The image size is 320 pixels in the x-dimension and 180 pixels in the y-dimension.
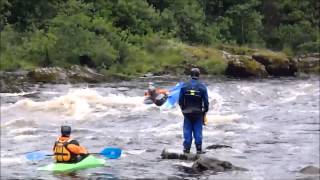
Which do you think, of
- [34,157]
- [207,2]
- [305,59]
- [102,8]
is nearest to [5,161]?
[34,157]

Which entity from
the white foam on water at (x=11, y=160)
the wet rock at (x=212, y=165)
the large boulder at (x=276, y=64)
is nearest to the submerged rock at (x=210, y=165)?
the wet rock at (x=212, y=165)

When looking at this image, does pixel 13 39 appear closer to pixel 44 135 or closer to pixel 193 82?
pixel 44 135

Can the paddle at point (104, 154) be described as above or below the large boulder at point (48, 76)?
below

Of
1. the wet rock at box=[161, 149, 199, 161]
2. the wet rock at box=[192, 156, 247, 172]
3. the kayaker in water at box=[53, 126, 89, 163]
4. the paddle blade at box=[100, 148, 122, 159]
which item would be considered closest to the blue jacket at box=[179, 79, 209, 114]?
the wet rock at box=[161, 149, 199, 161]

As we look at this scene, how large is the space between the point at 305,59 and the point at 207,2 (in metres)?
10.7

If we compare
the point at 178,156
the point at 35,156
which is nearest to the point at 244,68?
the point at 178,156

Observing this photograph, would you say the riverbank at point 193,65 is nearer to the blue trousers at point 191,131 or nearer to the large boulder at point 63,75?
the large boulder at point 63,75

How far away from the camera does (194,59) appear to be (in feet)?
118

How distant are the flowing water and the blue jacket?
1076 millimetres

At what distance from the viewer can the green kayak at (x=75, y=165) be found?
37.0 ft

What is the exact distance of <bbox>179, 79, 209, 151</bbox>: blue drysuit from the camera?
1255 cm

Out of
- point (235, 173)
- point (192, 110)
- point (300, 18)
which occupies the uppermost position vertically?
point (300, 18)

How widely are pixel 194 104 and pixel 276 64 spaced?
24.1m

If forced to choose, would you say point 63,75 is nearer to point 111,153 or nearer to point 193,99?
point 111,153
